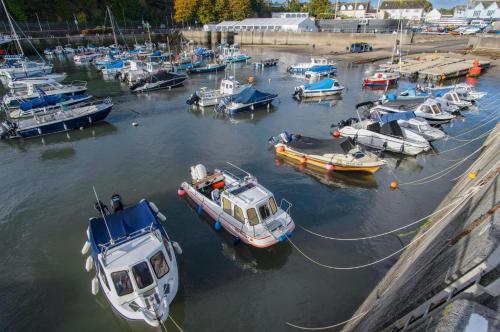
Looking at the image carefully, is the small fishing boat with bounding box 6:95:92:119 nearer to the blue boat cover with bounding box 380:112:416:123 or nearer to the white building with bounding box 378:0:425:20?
the blue boat cover with bounding box 380:112:416:123

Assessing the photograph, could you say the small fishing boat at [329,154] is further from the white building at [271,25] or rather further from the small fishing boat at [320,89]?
the white building at [271,25]

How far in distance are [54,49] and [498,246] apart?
12205 centimetres

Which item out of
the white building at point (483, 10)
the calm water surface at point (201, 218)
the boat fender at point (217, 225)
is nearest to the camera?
the calm water surface at point (201, 218)

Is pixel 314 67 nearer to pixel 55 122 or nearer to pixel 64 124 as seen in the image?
pixel 64 124

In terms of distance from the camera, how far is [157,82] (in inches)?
2045

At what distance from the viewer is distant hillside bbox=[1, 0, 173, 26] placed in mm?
105375

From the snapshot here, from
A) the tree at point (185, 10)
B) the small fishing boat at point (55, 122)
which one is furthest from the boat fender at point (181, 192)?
the tree at point (185, 10)

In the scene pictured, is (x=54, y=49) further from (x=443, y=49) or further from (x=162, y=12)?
(x=443, y=49)

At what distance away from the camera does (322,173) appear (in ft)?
79.4

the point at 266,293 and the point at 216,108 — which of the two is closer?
the point at 266,293

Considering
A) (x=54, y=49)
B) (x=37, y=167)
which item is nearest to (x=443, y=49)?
(x=37, y=167)

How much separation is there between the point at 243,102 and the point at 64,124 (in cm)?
2084

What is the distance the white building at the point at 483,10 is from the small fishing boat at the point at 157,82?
174m

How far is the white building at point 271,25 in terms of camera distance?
112375 millimetres
